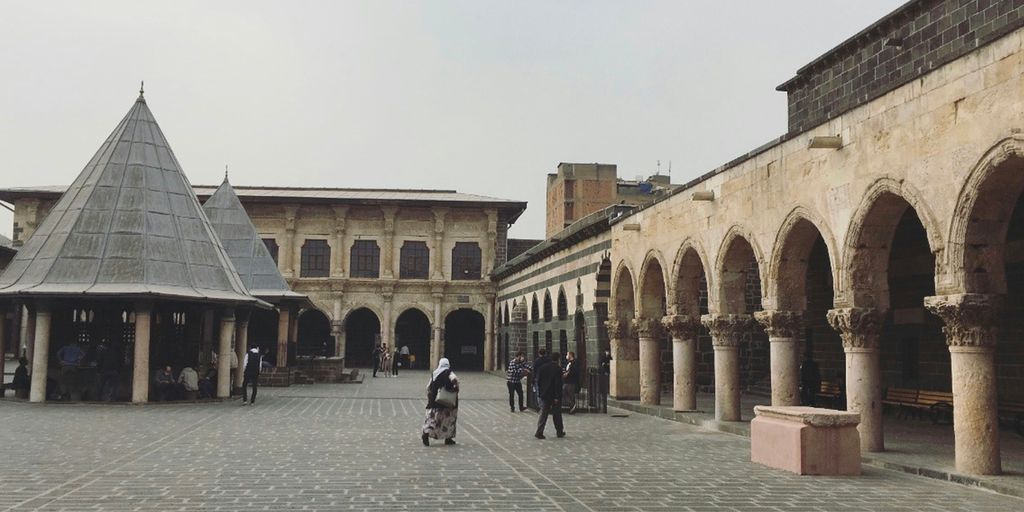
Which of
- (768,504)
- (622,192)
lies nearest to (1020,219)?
(768,504)

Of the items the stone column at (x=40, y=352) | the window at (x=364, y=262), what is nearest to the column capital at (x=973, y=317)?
the stone column at (x=40, y=352)

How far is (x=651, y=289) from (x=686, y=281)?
6.88 feet

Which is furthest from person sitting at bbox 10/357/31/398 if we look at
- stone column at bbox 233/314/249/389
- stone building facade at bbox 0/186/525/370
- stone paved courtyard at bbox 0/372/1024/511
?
stone building facade at bbox 0/186/525/370

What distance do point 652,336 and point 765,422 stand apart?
886 centimetres

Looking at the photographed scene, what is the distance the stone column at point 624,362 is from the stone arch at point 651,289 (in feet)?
5.66

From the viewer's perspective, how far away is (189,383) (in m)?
20.4

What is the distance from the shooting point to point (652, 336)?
65.9ft

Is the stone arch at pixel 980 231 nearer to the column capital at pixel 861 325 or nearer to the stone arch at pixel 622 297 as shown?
the column capital at pixel 861 325

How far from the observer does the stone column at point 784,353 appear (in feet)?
46.6

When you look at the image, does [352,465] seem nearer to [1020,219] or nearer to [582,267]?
[1020,219]

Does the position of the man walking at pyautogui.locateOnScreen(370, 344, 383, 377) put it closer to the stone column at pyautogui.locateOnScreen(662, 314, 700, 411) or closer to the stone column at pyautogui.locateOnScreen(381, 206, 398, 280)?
the stone column at pyautogui.locateOnScreen(381, 206, 398, 280)

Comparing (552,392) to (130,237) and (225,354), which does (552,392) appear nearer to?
(225,354)

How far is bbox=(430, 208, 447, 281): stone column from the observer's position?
4581 centimetres

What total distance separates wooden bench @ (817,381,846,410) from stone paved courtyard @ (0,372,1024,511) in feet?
11.0
